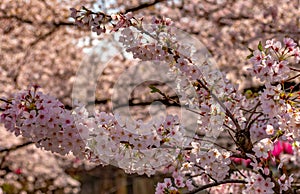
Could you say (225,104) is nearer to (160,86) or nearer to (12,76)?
(160,86)

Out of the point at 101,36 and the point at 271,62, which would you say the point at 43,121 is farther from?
the point at 101,36

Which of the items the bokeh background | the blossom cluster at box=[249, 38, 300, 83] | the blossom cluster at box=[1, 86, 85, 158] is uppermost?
the bokeh background

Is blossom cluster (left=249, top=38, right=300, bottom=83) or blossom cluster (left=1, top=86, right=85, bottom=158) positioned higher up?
blossom cluster (left=249, top=38, right=300, bottom=83)

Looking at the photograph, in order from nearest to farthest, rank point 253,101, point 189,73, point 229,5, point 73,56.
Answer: point 189,73 < point 253,101 < point 229,5 < point 73,56

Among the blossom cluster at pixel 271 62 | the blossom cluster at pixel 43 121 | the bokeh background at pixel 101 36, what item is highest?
the bokeh background at pixel 101 36

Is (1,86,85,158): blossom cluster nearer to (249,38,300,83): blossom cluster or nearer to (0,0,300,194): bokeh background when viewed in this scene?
(249,38,300,83): blossom cluster

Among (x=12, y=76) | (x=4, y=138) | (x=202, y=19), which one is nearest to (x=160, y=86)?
(x=202, y=19)

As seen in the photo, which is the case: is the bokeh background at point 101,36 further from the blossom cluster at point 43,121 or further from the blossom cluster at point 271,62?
the blossom cluster at point 43,121

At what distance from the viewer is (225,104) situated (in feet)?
9.53

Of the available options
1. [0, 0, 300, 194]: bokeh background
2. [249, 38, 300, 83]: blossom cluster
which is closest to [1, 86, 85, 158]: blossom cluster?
[249, 38, 300, 83]: blossom cluster

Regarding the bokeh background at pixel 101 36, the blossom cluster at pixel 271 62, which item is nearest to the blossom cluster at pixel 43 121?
the blossom cluster at pixel 271 62

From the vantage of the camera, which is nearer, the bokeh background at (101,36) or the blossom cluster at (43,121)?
the blossom cluster at (43,121)

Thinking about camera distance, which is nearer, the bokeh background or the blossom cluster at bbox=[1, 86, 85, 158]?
the blossom cluster at bbox=[1, 86, 85, 158]

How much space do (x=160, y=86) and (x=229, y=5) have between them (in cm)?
160
